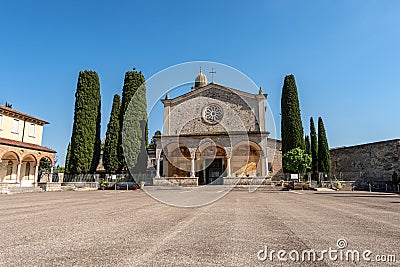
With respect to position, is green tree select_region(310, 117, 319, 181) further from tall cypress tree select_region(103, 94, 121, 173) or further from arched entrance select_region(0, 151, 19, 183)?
arched entrance select_region(0, 151, 19, 183)

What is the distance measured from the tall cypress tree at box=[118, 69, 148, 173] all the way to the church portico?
6.48 feet

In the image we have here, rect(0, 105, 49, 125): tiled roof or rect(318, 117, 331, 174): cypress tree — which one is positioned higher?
rect(0, 105, 49, 125): tiled roof

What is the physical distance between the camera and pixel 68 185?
2211 cm

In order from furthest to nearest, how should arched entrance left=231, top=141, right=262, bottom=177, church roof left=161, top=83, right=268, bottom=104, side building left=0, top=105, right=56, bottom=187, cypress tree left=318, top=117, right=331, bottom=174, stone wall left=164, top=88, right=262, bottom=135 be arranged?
church roof left=161, top=83, right=268, bottom=104, stone wall left=164, top=88, right=262, bottom=135, cypress tree left=318, top=117, right=331, bottom=174, arched entrance left=231, top=141, right=262, bottom=177, side building left=0, top=105, right=56, bottom=187

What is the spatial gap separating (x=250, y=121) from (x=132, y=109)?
440 inches

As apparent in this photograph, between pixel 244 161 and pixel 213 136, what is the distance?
378 cm

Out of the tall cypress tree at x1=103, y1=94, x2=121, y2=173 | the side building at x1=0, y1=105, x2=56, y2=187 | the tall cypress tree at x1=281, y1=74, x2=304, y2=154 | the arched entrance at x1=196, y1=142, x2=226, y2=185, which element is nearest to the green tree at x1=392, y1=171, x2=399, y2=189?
the tall cypress tree at x1=281, y1=74, x2=304, y2=154

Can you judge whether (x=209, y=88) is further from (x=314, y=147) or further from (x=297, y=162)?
(x=314, y=147)

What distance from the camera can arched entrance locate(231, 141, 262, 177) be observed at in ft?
82.2

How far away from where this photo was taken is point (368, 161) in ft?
78.4

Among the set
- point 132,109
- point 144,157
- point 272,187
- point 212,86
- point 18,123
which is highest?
point 212,86

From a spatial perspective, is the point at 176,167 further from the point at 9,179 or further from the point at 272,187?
the point at 9,179

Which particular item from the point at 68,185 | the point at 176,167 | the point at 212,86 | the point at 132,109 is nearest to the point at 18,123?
the point at 68,185

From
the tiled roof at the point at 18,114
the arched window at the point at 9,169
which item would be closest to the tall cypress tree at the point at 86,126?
the tiled roof at the point at 18,114
